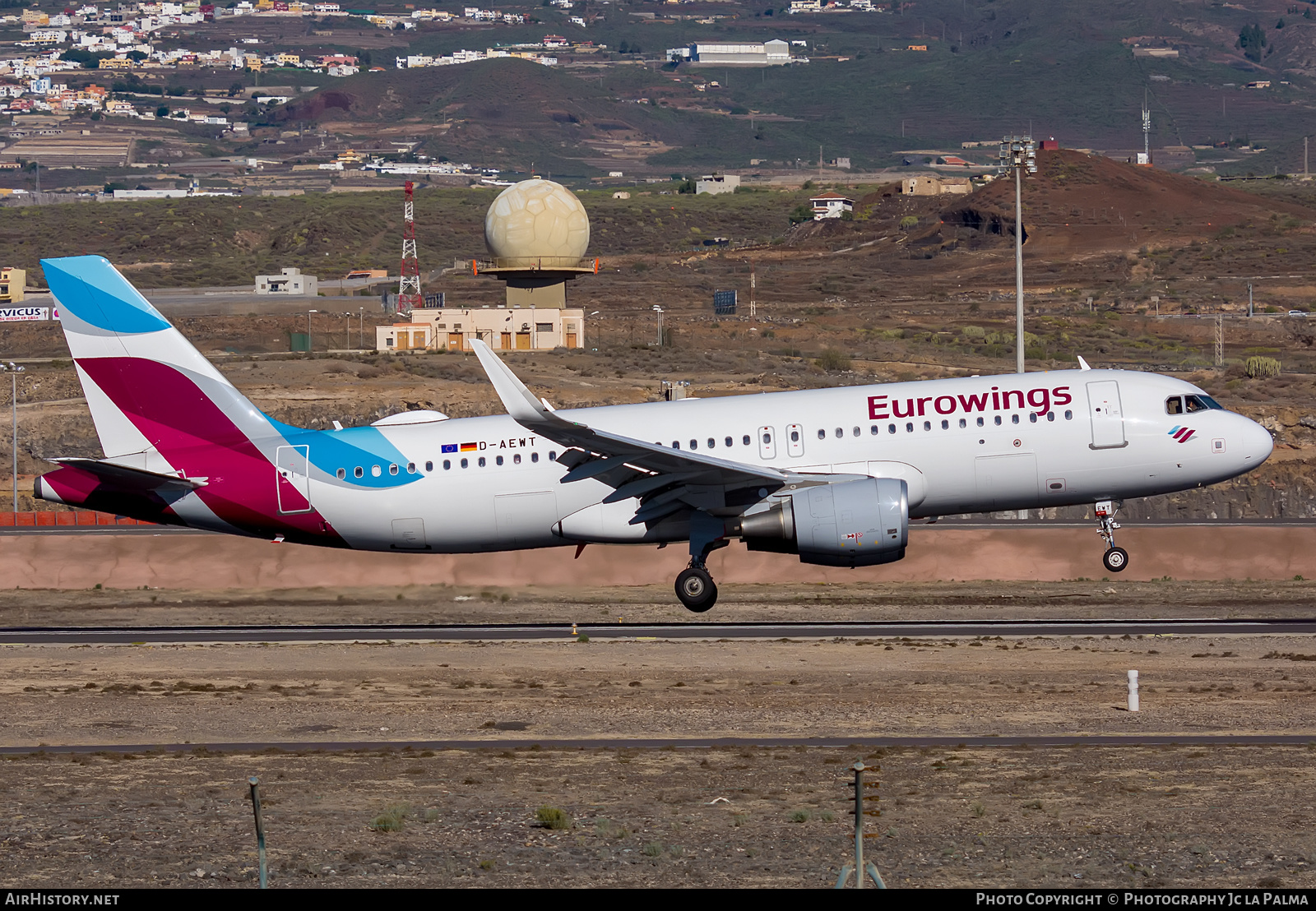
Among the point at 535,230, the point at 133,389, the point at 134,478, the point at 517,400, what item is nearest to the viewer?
the point at 517,400

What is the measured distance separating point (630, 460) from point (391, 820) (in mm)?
14808

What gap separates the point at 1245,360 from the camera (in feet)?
351

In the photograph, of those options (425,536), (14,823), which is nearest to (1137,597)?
(425,536)

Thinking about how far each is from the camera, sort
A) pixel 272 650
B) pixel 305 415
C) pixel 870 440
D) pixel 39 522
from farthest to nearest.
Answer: pixel 305 415, pixel 39 522, pixel 272 650, pixel 870 440

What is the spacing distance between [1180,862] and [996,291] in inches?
6104

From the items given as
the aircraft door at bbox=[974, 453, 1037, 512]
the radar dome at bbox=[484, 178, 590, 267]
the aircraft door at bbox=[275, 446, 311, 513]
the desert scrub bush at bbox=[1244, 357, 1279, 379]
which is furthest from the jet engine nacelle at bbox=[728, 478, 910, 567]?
the radar dome at bbox=[484, 178, 590, 267]

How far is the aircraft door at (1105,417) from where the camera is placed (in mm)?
36625

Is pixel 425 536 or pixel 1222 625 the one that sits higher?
pixel 425 536

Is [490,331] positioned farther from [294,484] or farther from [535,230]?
[294,484]

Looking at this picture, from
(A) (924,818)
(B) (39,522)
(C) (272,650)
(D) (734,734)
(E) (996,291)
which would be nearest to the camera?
(A) (924,818)

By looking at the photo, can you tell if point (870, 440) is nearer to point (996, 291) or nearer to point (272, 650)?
point (272, 650)

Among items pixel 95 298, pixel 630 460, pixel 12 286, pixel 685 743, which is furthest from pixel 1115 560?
pixel 12 286

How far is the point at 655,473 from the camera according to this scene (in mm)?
35906

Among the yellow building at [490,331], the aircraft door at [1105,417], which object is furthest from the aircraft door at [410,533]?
the yellow building at [490,331]
